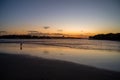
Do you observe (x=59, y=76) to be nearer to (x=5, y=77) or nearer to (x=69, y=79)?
(x=69, y=79)

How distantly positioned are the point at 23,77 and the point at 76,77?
2.59 meters

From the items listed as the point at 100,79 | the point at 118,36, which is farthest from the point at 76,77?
the point at 118,36

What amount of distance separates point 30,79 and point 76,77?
2.27 m

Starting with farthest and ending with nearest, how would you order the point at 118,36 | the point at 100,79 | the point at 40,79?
the point at 118,36 < the point at 100,79 < the point at 40,79

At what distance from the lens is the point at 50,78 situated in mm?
7621

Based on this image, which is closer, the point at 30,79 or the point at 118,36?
the point at 30,79

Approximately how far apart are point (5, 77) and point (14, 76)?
422mm

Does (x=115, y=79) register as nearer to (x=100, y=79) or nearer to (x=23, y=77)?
(x=100, y=79)

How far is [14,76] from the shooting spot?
7727mm

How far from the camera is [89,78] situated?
791cm

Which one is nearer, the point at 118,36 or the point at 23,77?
the point at 23,77

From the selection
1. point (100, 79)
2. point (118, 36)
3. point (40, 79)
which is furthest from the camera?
point (118, 36)

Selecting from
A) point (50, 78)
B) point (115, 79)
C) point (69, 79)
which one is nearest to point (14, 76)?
point (50, 78)

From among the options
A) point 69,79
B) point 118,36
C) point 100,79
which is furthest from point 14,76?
point 118,36
